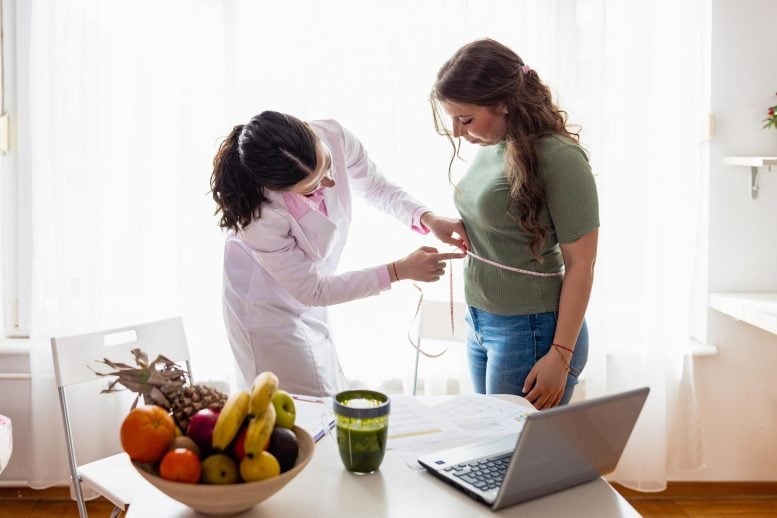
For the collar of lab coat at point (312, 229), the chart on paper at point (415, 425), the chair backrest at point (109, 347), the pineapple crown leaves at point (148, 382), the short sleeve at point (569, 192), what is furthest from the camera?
the chair backrest at point (109, 347)

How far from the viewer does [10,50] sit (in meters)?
2.71

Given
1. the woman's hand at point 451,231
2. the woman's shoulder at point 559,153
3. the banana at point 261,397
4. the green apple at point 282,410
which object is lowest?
the green apple at point 282,410

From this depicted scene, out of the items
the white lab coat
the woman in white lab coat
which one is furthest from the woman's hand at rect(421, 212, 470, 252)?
the white lab coat

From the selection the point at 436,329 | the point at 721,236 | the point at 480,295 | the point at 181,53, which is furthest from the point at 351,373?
the point at 721,236

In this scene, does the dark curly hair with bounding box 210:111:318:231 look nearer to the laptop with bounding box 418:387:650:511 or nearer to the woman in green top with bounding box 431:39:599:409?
the woman in green top with bounding box 431:39:599:409

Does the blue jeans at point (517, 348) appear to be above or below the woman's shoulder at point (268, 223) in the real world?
below

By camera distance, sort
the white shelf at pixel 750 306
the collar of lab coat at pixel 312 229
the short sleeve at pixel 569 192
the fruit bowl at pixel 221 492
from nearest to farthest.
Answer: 1. the fruit bowl at pixel 221 492
2. the short sleeve at pixel 569 192
3. the collar of lab coat at pixel 312 229
4. the white shelf at pixel 750 306

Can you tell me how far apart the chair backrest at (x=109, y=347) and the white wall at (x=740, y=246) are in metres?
1.87

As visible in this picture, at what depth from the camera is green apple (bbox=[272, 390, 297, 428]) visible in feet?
3.87

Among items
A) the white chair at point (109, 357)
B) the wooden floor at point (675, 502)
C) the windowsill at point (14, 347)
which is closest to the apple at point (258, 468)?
the white chair at point (109, 357)

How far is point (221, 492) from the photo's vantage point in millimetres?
1062

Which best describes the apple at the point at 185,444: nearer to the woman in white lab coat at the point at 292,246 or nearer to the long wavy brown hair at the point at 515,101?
the woman in white lab coat at the point at 292,246

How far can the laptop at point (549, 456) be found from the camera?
109cm

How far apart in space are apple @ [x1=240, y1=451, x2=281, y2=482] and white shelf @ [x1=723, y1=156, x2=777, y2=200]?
2122mm
